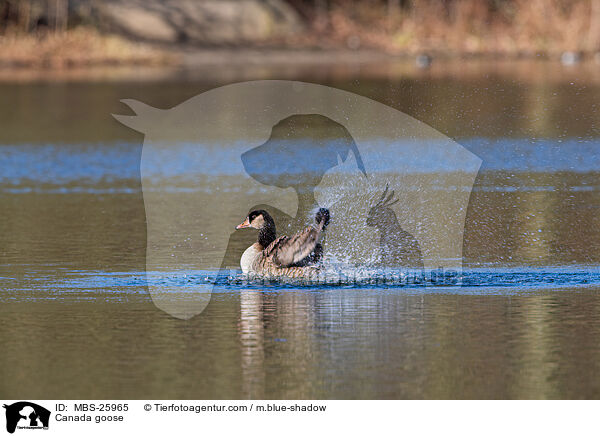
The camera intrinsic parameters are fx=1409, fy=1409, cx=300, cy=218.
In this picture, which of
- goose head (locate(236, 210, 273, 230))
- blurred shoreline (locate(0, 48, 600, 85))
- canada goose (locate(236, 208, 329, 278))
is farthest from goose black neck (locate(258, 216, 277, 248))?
blurred shoreline (locate(0, 48, 600, 85))

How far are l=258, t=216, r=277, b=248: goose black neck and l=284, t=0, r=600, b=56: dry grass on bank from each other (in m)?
38.7

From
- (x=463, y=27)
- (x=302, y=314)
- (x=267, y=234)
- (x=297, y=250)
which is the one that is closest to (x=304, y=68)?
(x=463, y=27)

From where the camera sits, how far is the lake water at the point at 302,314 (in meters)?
9.48

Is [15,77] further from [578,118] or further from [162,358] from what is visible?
[162,358]

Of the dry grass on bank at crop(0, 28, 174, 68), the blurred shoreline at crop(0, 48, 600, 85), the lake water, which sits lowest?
the lake water

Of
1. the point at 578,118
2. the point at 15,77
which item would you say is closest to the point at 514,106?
the point at 578,118

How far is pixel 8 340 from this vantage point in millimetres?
10836

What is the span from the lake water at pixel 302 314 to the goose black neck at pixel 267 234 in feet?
2.41
